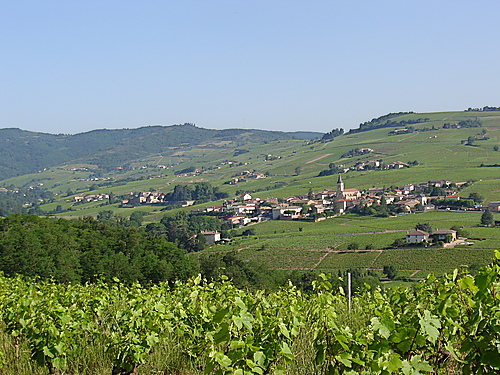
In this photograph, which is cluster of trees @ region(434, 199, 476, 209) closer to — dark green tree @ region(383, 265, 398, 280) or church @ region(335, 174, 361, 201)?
church @ region(335, 174, 361, 201)

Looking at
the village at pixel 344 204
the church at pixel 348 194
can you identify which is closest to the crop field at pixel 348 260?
the village at pixel 344 204

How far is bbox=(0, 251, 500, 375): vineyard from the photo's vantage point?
346 cm

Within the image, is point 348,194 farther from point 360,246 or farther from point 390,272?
point 390,272

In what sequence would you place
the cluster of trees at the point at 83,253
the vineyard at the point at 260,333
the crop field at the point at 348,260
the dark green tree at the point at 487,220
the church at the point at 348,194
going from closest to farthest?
the vineyard at the point at 260,333 < the cluster of trees at the point at 83,253 < the crop field at the point at 348,260 < the dark green tree at the point at 487,220 < the church at the point at 348,194

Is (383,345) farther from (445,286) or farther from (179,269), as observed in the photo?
(179,269)

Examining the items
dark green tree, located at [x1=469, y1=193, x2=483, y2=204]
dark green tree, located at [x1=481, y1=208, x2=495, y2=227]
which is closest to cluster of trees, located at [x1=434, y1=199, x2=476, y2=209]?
dark green tree, located at [x1=469, y1=193, x2=483, y2=204]

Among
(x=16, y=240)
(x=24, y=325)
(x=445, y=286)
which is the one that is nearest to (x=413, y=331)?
(x=445, y=286)

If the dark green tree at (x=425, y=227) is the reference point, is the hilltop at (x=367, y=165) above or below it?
above

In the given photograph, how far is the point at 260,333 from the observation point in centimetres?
434

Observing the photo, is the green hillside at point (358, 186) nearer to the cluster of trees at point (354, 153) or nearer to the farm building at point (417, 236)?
the cluster of trees at point (354, 153)

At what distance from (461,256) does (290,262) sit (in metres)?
14.9

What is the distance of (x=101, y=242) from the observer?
36250 mm

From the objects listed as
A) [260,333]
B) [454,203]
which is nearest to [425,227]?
[454,203]

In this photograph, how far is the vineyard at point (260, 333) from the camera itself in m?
3.46
